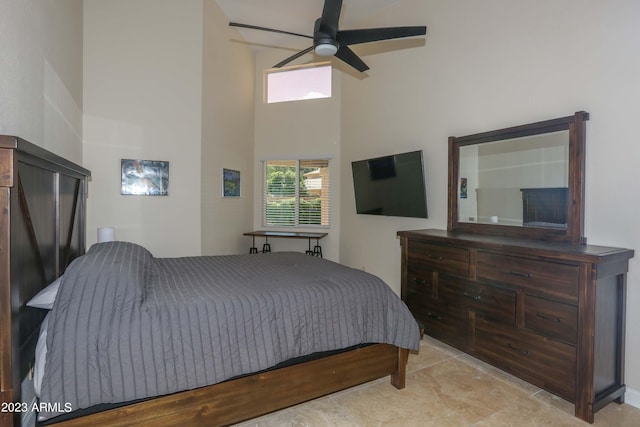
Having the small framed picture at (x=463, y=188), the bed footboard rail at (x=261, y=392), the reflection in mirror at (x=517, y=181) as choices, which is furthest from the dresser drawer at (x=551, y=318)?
the small framed picture at (x=463, y=188)

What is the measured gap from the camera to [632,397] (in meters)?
2.26

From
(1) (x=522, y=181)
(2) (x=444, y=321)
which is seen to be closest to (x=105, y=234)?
(2) (x=444, y=321)

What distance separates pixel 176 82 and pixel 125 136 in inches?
38.1

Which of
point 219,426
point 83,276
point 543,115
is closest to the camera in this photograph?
point 83,276

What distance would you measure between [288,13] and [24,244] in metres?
4.61

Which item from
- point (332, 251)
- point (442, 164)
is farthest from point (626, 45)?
point (332, 251)

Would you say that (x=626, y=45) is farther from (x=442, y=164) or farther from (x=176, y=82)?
(x=176, y=82)

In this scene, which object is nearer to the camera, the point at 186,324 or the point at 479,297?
the point at 186,324

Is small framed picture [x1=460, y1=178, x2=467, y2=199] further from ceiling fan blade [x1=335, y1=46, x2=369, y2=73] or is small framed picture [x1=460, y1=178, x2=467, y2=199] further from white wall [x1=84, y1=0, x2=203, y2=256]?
white wall [x1=84, y1=0, x2=203, y2=256]

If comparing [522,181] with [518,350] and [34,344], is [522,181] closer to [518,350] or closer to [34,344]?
[518,350]

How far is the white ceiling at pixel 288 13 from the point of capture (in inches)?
179

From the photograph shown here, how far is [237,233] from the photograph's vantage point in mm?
5570

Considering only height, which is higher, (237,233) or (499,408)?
(237,233)

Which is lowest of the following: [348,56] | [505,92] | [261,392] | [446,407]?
[446,407]
